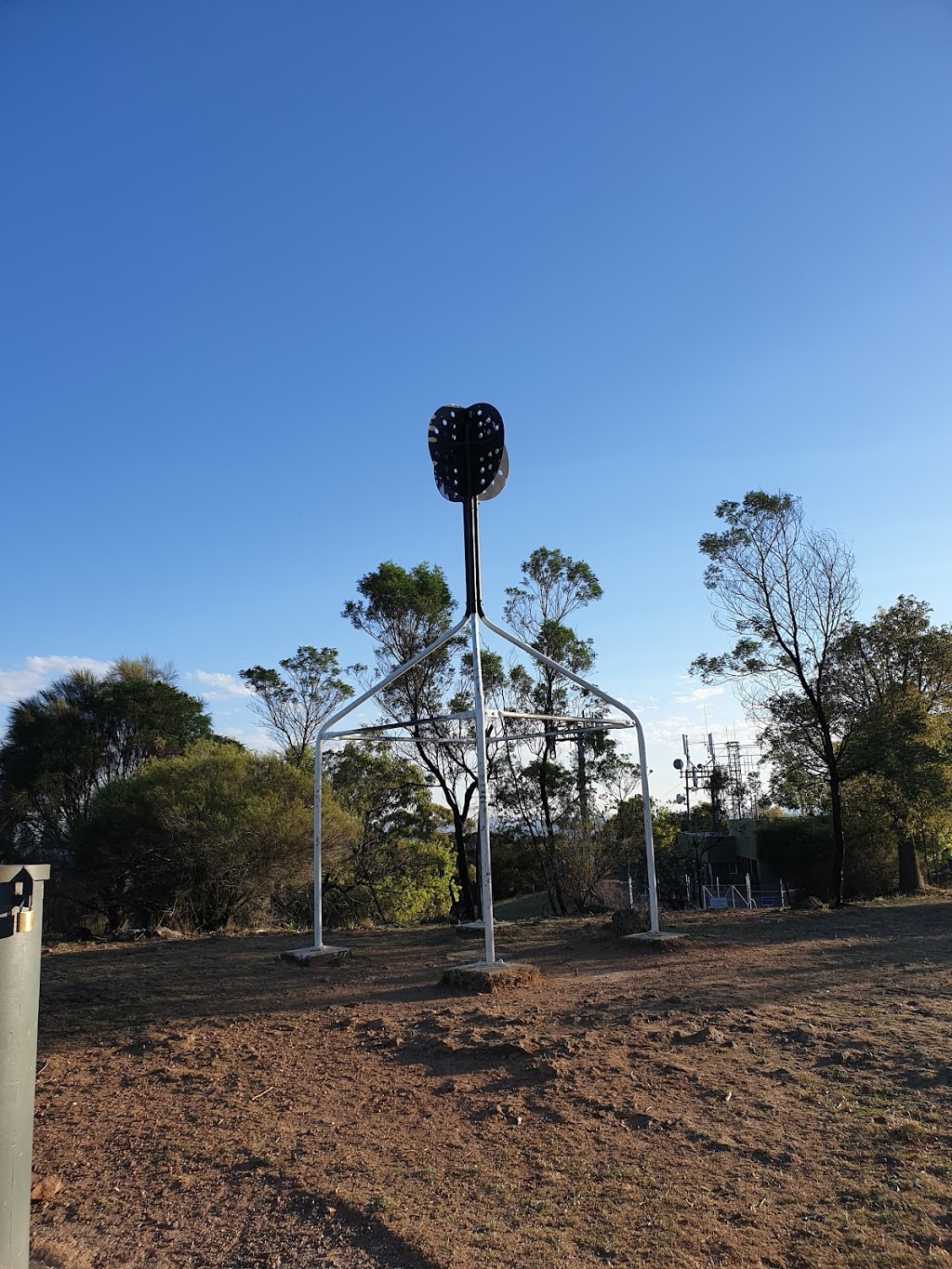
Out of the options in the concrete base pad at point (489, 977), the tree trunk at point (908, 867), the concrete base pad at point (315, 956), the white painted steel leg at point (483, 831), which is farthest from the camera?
the tree trunk at point (908, 867)

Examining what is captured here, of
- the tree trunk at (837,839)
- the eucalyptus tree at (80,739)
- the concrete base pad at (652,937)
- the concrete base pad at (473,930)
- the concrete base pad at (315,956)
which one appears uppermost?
the eucalyptus tree at (80,739)

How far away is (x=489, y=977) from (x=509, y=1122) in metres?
3.20

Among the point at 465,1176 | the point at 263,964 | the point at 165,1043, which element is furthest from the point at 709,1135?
the point at 263,964

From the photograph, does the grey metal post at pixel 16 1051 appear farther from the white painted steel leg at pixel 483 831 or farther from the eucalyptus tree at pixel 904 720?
the eucalyptus tree at pixel 904 720

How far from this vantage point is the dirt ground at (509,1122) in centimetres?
293

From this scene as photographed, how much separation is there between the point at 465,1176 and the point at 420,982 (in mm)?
4538

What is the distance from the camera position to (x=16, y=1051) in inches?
100

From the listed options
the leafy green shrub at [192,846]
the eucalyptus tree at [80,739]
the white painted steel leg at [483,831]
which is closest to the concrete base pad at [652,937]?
the white painted steel leg at [483,831]

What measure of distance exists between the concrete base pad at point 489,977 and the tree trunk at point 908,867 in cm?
1327

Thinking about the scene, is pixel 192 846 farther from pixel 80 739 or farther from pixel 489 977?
pixel 80 739

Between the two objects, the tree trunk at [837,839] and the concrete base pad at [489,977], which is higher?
the tree trunk at [837,839]

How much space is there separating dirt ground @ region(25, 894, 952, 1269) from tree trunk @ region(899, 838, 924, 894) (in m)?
11.4

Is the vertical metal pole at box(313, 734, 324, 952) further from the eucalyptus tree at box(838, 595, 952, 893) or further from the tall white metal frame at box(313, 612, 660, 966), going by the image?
the eucalyptus tree at box(838, 595, 952, 893)

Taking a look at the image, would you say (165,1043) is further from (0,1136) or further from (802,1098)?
(802,1098)
